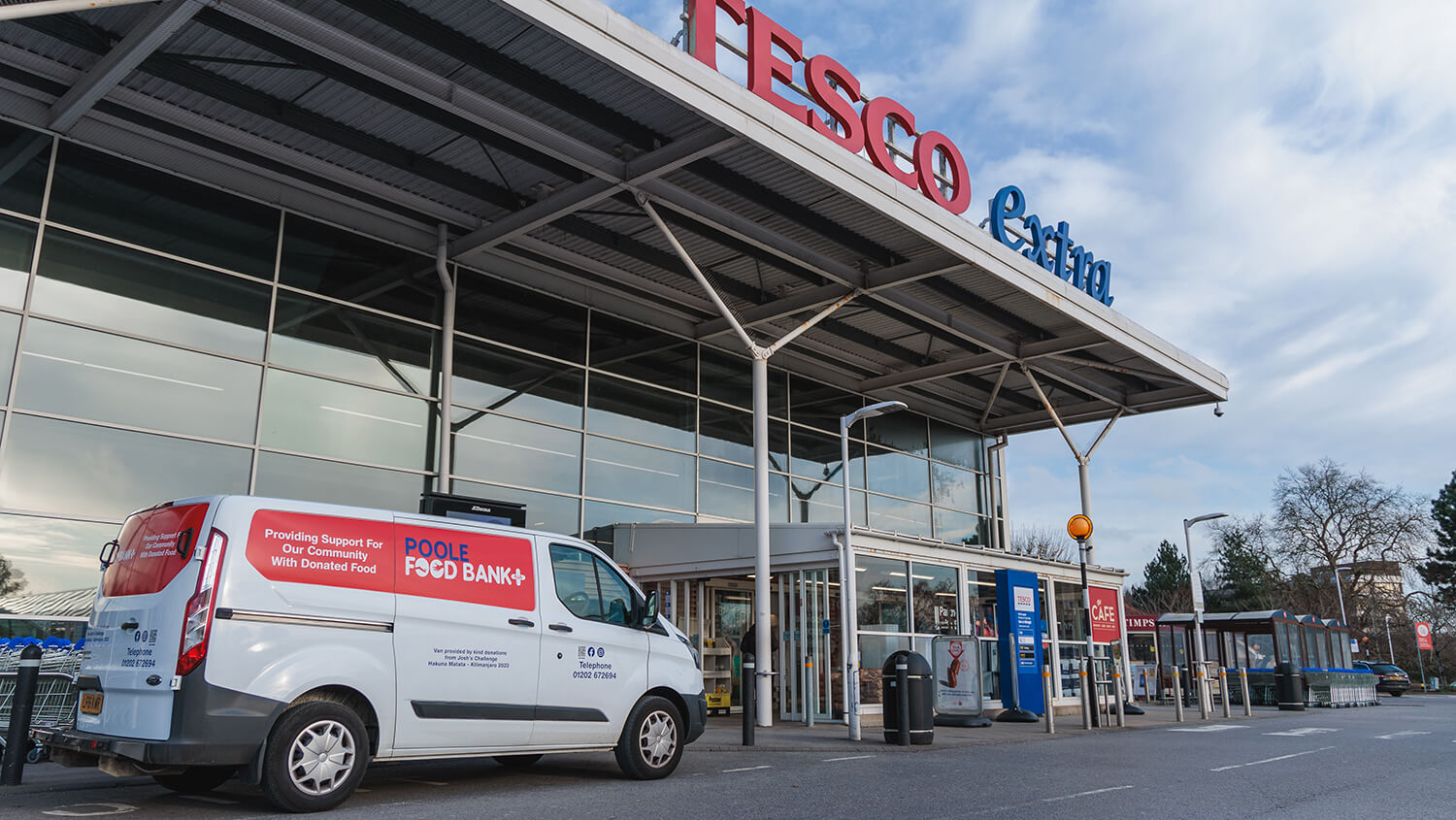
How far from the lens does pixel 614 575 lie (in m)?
9.63

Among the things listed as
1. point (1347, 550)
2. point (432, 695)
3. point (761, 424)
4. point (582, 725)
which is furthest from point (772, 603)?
point (1347, 550)

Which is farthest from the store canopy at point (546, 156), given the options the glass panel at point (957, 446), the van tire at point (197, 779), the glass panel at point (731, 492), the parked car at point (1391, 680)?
the parked car at point (1391, 680)

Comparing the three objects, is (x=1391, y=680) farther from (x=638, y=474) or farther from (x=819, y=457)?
(x=638, y=474)

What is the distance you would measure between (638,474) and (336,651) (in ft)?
39.1

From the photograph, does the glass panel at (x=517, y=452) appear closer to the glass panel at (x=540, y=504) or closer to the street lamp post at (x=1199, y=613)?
the glass panel at (x=540, y=504)

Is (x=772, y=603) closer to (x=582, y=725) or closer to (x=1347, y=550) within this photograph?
(x=582, y=725)

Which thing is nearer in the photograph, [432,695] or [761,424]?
[432,695]

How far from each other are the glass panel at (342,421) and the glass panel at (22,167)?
11.5 ft

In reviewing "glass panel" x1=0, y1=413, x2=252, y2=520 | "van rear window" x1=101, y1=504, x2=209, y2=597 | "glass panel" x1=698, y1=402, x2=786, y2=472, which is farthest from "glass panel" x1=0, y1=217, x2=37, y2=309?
"glass panel" x1=698, y1=402, x2=786, y2=472

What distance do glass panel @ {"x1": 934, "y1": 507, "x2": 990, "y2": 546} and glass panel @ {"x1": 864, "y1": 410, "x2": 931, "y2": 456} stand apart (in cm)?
173

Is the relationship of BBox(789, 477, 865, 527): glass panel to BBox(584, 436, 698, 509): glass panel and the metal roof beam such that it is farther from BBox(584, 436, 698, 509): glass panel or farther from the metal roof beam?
the metal roof beam

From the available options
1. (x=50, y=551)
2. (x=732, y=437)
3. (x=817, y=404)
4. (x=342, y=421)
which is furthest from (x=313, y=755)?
(x=817, y=404)

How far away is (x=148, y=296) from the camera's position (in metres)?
13.9

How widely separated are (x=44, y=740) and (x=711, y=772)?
555 cm
